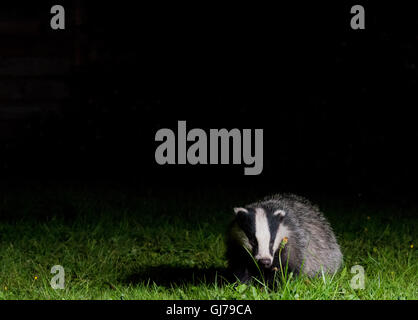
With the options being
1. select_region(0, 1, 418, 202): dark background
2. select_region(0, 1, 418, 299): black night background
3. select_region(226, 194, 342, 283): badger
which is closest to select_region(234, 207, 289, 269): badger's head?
select_region(226, 194, 342, 283): badger

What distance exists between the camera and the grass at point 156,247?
192 inches

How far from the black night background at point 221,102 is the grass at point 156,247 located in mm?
265

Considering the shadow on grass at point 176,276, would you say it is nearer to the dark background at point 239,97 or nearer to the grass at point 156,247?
the grass at point 156,247

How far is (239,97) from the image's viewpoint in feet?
32.4

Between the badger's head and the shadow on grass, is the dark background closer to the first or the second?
the shadow on grass

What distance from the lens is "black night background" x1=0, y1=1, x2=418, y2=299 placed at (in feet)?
30.6

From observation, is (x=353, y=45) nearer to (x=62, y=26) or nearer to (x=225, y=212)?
(x=225, y=212)

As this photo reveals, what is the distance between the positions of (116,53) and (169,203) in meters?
3.44

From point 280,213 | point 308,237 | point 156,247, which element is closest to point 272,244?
point 280,213

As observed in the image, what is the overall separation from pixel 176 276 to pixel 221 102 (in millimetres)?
4509

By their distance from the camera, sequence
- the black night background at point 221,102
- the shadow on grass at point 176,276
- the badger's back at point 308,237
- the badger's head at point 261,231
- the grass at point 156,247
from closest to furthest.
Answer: the badger's head at point 261,231
the grass at point 156,247
the badger's back at point 308,237
the shadow on grass at point 176,276
the black night background at point 221,102

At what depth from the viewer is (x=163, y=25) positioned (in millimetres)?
10219

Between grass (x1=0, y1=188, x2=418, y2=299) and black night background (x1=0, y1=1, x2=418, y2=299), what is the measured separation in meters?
0.26

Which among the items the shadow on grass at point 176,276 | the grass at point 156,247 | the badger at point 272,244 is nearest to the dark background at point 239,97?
the grass at point 156,247
